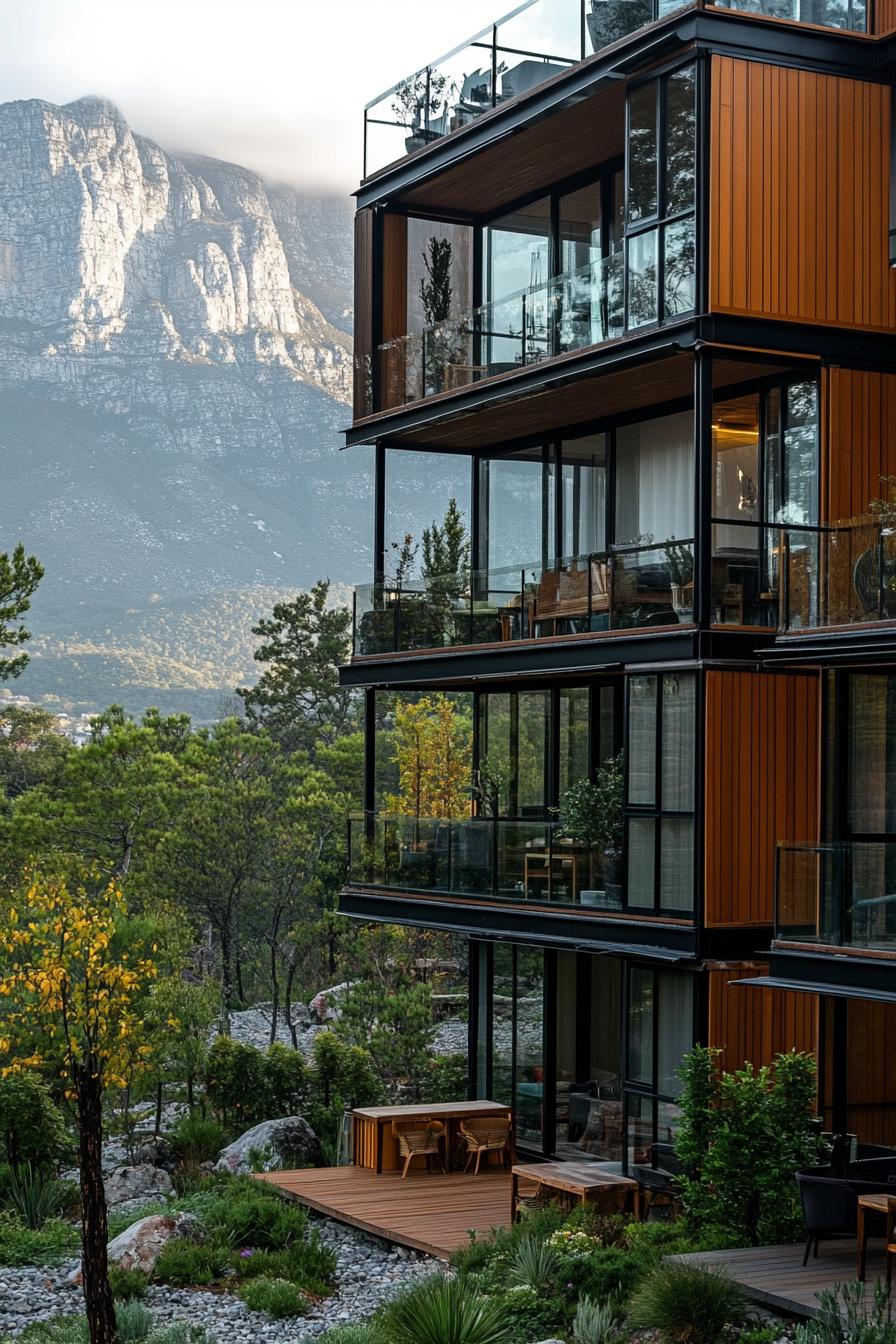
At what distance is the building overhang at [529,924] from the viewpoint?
63.9 feet

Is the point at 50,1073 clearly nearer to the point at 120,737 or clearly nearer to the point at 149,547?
the point at 120,737

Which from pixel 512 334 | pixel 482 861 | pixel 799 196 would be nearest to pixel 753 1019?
pixel 482 861

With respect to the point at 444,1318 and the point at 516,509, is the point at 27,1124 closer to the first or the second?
the point at 516,509

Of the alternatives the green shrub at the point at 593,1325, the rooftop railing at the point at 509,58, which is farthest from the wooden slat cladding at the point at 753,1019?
the rooftop railing at the point at 509,58

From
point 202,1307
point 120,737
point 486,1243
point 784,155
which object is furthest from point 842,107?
point 120,737

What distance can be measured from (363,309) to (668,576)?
881cm

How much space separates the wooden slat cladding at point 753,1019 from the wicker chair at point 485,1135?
13.9ft

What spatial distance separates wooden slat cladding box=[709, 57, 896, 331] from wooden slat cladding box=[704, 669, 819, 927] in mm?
4104

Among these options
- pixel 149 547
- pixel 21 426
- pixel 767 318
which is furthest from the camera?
pixel 21 426

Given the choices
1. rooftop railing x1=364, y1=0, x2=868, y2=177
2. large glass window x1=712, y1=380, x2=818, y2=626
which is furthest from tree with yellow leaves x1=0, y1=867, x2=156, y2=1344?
rooftop railing x1=364, y1=0, x2=868, y2=177

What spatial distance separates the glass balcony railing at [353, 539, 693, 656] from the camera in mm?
20375

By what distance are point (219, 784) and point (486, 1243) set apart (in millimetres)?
23106

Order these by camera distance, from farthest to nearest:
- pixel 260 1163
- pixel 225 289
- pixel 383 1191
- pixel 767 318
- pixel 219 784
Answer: pixel 225 289, pixel 219 784, pixel 260 1163, pixel 383 1191, pixel 767 318

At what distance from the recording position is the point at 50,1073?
2753 cm
